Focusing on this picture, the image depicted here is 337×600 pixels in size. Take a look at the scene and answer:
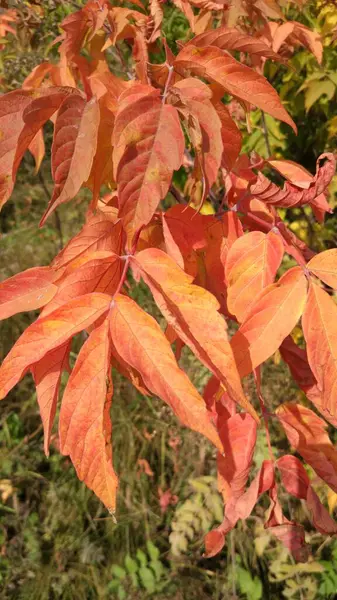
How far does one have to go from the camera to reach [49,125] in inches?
114

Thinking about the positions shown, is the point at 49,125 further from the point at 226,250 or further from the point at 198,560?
the point at 226,250

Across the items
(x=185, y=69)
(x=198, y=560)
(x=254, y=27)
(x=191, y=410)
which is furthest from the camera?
(x=198, y=560)

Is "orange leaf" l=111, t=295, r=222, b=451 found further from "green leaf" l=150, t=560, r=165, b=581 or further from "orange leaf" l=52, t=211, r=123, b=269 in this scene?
"green leaf" l=150, t=560, r=165, b=581

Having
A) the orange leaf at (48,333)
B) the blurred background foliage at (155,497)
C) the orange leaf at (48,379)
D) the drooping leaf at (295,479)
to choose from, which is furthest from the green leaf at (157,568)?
the orange leaf at (48,333)

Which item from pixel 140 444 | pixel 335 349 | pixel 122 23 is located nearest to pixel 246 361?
pixel 335 349

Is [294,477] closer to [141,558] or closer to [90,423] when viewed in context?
[90,423]

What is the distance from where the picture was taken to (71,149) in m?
0.60

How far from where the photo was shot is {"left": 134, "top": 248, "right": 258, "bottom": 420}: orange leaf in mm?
541

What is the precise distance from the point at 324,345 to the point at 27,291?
1.16 feet

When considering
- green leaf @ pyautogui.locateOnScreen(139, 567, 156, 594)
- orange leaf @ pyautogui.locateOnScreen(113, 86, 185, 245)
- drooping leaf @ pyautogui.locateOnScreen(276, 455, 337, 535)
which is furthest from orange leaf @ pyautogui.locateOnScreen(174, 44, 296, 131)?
green leaf @ pyautogui.locateOnScreen(139, 567, 156, 594)

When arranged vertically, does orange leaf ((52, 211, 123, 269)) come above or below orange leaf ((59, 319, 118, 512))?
above

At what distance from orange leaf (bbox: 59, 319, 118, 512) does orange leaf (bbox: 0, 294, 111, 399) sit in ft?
0.09

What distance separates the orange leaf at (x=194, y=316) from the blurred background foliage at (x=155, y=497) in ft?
3.78

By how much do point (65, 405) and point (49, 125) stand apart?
103 inches
